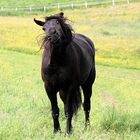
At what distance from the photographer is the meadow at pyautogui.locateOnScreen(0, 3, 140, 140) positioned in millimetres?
8219

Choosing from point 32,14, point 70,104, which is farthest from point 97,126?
point 32,14

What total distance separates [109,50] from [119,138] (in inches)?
1273

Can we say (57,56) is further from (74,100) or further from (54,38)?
(74,100)

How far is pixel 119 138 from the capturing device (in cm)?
791

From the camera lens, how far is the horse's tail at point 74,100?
28.4ft

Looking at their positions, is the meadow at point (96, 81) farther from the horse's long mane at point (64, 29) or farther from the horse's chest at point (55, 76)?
the horse's chest at point (55, 76)

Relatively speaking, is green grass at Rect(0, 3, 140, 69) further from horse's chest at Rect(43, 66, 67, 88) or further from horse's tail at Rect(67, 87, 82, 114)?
horse's chest at Rect(43, 66, 67, 88)

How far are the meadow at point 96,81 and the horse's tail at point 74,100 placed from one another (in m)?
0.41

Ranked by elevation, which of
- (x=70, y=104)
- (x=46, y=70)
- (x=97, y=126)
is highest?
(x=46, y=70)

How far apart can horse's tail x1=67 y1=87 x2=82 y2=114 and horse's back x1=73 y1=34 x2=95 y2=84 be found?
0.32m

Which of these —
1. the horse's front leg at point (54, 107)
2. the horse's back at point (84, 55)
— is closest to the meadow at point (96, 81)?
the horse's front leg at point (54, 107)

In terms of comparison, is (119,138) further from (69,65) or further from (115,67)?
(115,67)

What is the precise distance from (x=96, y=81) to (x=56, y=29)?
17.2m

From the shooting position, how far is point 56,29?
25.3 ft
